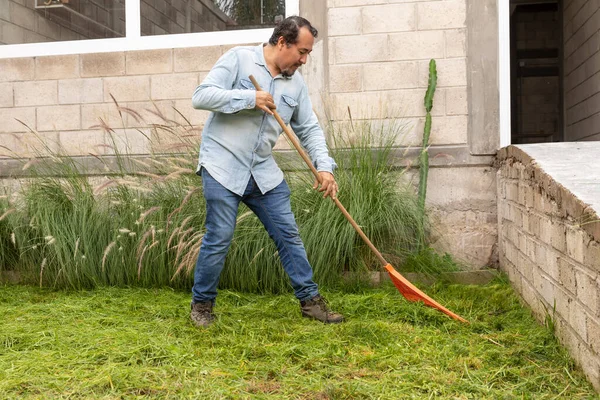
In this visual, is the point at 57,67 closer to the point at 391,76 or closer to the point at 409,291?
the point at 391,76

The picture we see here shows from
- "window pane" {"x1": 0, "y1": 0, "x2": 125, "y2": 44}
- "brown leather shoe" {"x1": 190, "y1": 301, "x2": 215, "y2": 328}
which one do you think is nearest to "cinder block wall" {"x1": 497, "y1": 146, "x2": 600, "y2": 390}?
"brown leather shoe" {"x1": 190, "y1": 301, "x2": 215, "y2": 328}

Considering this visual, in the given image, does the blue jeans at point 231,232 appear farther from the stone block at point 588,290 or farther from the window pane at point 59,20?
the window pane at point 59,20

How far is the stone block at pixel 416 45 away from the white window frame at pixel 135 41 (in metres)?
0.77

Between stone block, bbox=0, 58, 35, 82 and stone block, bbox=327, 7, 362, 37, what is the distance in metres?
2.39

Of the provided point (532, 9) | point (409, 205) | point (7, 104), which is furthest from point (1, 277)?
point (532, 9)

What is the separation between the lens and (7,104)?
5555 mm

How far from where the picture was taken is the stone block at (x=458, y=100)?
4.92 m

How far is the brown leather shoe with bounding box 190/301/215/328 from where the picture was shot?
11.3 ft

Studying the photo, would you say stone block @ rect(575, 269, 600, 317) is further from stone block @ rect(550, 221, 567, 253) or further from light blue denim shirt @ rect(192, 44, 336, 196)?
light blue denim shirt @ rect(192, 44, 336, 196)

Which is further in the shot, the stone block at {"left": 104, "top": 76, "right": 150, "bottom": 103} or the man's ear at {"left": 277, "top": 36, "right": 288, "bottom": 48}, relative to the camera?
the stone block at {"left": 104, "top": 76, "right": 150, "bottom": 103}

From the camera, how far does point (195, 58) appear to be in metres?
5.29

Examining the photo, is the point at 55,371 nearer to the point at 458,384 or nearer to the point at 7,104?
the point at 458,384

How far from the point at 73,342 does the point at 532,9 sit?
10.1 m

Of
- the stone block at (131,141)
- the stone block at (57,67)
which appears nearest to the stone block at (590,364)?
the stone block at (131,141)
